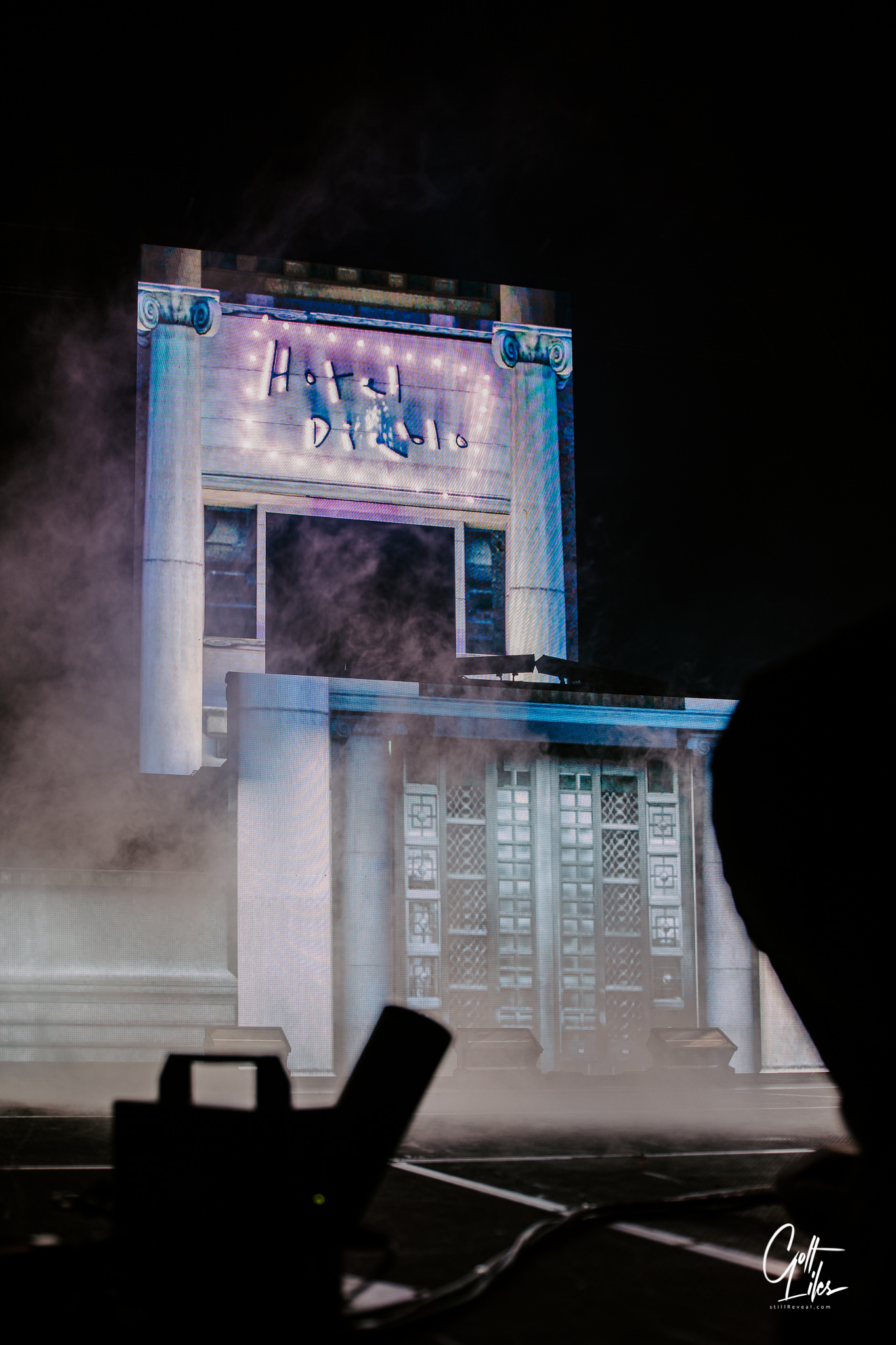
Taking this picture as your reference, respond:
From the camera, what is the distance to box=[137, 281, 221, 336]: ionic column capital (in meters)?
14.3

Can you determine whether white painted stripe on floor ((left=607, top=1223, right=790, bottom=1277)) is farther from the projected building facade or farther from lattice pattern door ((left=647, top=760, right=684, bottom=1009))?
lattice pattern door ((left=647, top=760, right=684, bottom=1009))

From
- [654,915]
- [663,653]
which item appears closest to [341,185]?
[663,653]

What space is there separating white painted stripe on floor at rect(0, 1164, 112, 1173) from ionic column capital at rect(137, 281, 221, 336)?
467 inches

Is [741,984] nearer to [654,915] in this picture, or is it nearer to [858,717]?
[654,915]

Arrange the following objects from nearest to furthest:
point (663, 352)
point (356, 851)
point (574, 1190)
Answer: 1. point (574, 1190)
2. point (356, 851)
3. point (663, 352)

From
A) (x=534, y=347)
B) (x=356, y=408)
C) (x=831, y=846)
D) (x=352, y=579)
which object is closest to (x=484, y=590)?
(x=352, y=579)

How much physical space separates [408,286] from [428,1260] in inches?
569

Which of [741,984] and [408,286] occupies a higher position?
[408,286]

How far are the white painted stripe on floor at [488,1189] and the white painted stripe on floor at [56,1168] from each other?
50.7 inches

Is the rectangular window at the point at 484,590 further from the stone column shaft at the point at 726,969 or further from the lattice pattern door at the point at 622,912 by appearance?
the stone column shaft at the point at 726,969

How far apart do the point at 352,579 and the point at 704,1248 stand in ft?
38.8

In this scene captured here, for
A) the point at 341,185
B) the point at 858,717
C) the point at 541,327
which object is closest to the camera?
the point at 858,717

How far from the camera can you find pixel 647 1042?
411 inches
